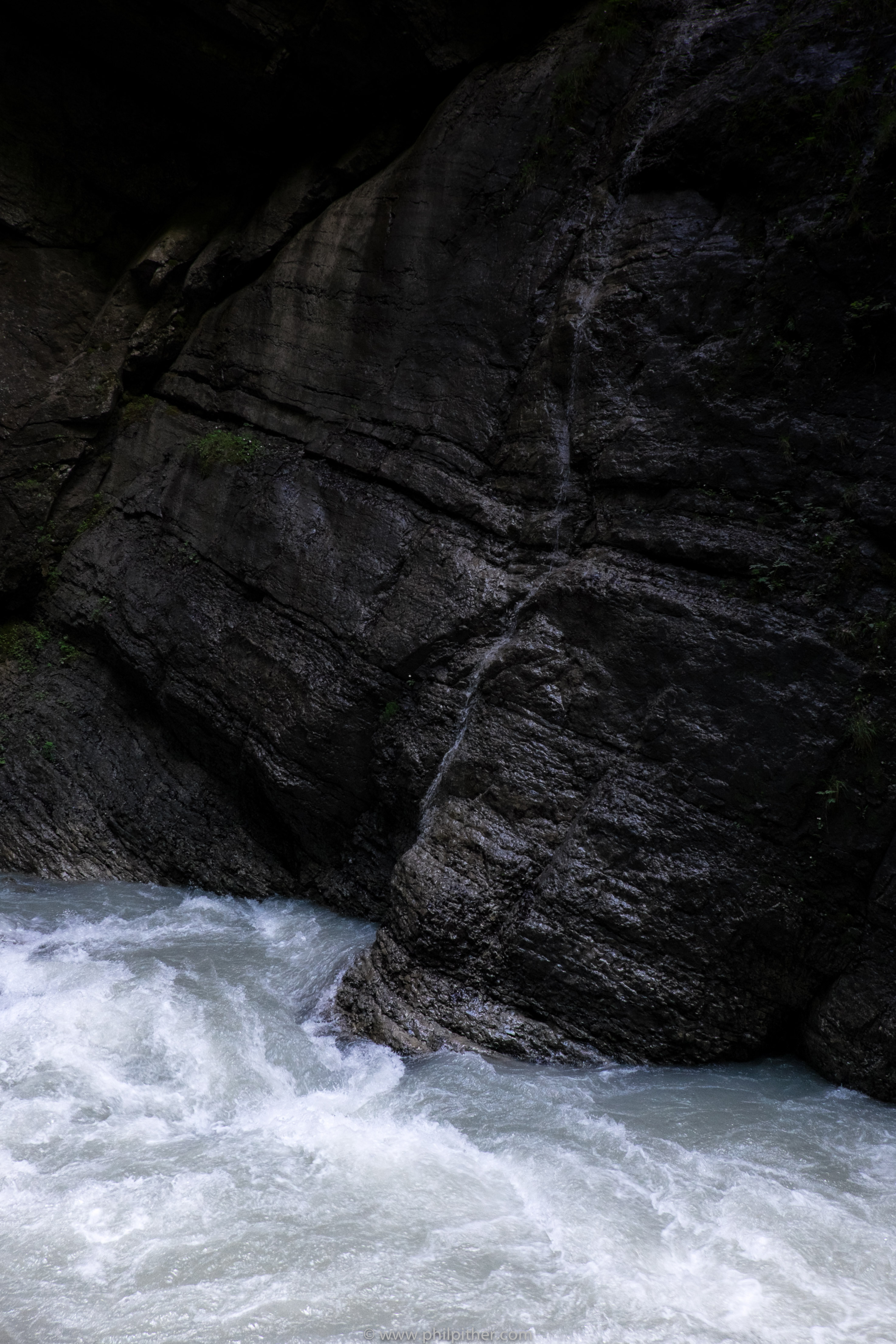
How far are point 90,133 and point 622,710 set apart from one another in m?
9.90

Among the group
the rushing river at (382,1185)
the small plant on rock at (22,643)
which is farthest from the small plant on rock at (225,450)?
the rushing river at (382,1185)

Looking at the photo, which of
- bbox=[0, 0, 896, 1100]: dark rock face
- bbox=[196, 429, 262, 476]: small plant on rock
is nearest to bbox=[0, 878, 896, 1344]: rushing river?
bbox=[0, 0, 896, 1100]: dark rock face

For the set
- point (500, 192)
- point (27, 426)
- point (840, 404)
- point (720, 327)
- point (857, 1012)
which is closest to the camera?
point (857, 1012)

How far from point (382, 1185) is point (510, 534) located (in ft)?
17.3

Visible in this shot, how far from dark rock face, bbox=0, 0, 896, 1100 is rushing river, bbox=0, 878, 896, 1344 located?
0.67 meters

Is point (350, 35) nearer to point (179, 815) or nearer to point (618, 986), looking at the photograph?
point (179, 815)

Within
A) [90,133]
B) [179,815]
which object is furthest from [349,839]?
[90,133]

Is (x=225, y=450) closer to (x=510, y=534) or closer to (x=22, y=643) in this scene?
(x=22, y=643)

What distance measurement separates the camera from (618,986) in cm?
587

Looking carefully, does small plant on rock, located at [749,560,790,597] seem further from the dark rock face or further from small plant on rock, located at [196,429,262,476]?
small plant on rock, located at [196,429,262,476]

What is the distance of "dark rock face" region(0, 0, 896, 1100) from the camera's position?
234 inches

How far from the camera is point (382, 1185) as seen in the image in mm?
4207

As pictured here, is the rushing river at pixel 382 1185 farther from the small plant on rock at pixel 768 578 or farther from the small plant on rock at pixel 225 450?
the small plant on rock at pixel 225 450

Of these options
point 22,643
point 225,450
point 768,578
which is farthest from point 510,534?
point 22,643
